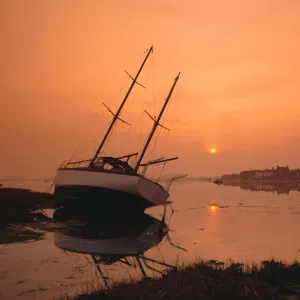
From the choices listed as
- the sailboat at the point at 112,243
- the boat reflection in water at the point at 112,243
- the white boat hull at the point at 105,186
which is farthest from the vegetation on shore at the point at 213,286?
the white boat hull at the point at 105,186

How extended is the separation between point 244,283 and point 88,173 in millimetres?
25497

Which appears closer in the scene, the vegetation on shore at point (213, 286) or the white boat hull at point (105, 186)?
the vegetation on shore at point (213, 286)

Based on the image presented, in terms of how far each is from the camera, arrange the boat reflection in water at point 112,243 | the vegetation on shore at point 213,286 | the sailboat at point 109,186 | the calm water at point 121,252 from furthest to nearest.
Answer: the sailboat at point 109,186, the boat reflection in water at point 112,243, the calm water at point 121,252, the vegetation on shore at point 213,286

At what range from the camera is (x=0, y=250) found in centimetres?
1529

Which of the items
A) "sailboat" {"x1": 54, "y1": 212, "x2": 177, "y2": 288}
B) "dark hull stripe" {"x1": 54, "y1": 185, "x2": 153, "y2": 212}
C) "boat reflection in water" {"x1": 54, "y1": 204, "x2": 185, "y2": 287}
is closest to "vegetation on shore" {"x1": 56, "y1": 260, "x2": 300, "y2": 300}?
"sailboat" {"x1": 54, "y1": 212, "x2": 177, "y2": 288}

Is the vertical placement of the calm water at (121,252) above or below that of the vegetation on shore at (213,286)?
below

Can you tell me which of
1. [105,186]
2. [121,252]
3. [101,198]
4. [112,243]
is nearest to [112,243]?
[112,243]

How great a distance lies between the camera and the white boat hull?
3244cm

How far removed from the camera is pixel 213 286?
897 cm

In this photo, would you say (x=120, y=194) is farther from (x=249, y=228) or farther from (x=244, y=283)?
(x=244, y=283)

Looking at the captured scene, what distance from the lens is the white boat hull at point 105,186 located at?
32.4 meters

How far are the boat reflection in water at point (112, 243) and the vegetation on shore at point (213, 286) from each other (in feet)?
6.37

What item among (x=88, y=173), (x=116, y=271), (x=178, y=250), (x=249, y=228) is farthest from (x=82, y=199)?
(x=116, y=271)

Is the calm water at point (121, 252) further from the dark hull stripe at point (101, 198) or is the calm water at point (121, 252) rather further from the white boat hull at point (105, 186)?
the dark hull stripe at point (101, 198)
